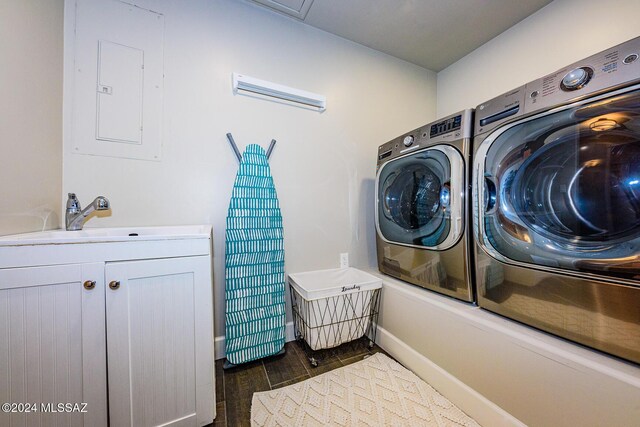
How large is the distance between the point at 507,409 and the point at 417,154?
1.28 m

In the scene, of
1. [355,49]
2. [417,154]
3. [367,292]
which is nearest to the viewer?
[417,154]

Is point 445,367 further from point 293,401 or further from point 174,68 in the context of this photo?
point 174,68

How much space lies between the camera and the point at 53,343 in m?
0.81

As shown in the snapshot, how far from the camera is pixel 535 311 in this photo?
3.12 ft

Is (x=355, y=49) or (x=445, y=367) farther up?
(x=355, y=49)

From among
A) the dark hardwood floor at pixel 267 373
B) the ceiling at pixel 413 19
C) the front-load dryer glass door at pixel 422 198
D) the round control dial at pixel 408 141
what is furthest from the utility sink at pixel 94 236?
the ceiling at pixel 413 19

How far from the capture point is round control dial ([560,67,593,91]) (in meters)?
0.82

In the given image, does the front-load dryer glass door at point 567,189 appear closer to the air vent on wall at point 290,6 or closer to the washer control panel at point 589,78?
the washer control panel at point 589,78

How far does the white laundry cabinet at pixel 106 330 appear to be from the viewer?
79 centimetres

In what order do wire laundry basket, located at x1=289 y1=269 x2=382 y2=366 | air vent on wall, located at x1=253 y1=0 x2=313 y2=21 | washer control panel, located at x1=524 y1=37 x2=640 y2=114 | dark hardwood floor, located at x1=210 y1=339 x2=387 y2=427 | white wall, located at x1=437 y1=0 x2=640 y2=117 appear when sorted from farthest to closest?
air vent on wall, located at x1=253 y1=0 x2=313 y2=21 → wire laundry basket, located at x1=289 y1=269 x2=382 y2=366 → white wall, located at x1=437 y1=0 x2=640 y2=117 → dark hardwood floor, located at x1=210 y1=339 x2=387 y2=427 → washer control panel, located at x1=524 y1=37 x2=640 y2=114

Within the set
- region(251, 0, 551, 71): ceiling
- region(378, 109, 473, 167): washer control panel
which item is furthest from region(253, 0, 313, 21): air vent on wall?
region(378, 109, 473, 167): washer control panel

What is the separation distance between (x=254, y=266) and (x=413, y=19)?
6.79 feet

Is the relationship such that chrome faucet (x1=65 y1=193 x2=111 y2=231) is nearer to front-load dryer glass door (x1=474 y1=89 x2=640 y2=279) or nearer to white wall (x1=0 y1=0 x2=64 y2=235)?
white wall (x1=0 y1=0 x2=64 y2=235)

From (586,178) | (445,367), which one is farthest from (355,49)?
(445,367)
